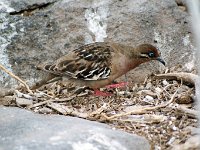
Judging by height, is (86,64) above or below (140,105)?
above

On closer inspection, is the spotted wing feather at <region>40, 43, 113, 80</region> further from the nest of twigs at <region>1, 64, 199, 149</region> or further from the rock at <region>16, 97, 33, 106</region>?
the rock at <region>16, 97, 33, 106</region>

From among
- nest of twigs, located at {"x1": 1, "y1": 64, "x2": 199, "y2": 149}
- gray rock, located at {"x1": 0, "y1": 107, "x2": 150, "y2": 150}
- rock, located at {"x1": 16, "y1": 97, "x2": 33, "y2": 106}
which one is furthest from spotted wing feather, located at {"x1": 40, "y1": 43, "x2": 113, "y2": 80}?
gray rock, located at {"x1": 0, "y1": 107, "x2": 150, "y2": 150}

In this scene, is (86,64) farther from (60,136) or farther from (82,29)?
(60,136)

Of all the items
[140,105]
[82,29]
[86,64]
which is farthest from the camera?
[82,29]

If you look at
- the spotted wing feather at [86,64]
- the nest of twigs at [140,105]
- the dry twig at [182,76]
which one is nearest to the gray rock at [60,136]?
the nest of twigs at [140,105]

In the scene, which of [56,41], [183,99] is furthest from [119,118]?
[56,41]

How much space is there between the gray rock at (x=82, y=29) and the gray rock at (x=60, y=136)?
1564mm

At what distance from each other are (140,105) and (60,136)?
58.0 inches

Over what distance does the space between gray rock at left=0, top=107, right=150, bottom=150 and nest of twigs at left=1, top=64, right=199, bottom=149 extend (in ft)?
1.17

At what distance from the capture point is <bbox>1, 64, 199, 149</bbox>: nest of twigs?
14.5 feet

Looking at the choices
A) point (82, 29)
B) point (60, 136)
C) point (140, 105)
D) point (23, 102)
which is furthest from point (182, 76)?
point (60, 136)

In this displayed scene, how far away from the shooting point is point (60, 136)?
3.83m

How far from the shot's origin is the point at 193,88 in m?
5.39

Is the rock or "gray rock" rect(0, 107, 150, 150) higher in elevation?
the rock
